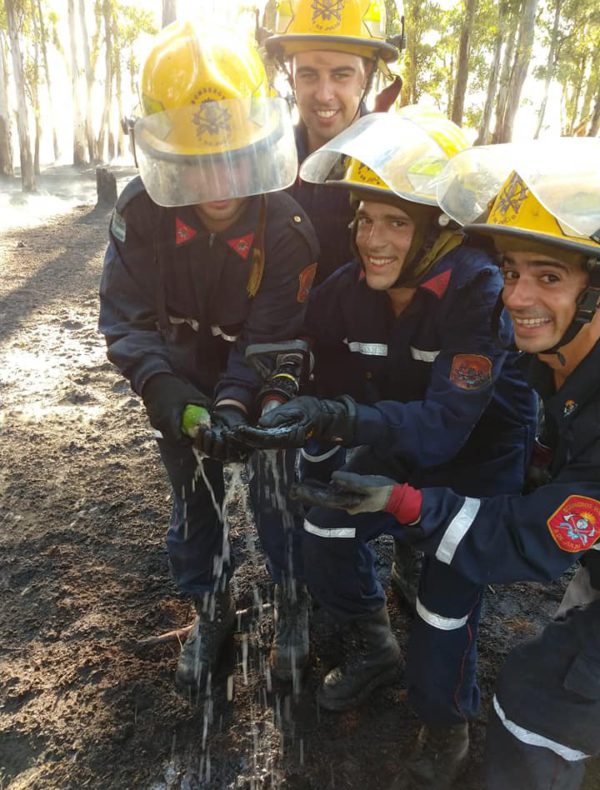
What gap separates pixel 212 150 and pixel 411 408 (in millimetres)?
1163

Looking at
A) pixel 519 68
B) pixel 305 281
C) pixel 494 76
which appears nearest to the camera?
pixel 305 281

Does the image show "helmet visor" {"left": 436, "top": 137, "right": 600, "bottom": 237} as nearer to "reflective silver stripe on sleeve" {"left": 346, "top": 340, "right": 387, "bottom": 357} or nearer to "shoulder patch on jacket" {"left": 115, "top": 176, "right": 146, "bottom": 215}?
"reflective silver stripe on sleeve" {"left": 346, "top": 340, "right": 387, "bottom": 357}

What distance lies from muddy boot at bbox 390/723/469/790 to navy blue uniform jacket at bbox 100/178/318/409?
1.45 m

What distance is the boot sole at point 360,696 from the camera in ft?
7.83

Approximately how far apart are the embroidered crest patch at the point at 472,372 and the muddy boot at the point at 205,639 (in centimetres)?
147

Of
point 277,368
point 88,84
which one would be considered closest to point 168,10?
point 277,368

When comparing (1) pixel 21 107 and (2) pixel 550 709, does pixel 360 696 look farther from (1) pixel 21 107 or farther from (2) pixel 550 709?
(1) pixel 21 107

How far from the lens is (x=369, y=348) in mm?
2455

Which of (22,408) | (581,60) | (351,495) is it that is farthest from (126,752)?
(581,60)

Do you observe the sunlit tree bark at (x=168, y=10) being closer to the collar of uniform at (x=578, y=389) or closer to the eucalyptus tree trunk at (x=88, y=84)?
the collar of uniform at (x=578, y=389)

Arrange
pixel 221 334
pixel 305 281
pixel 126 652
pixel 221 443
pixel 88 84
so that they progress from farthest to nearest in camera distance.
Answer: pixel 88 84
pixel 126 652
pixel 221 334
pixel 305 281
pixel 221 443

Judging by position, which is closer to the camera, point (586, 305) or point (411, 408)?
point (586, 305)

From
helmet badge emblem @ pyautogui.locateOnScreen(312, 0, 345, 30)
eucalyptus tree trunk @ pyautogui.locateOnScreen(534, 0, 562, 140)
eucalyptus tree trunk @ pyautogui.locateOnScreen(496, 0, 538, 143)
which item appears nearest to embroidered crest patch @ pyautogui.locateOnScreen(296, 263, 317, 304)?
helmet badge emblem @ pyautogui.locateOnScreen(312, 0, 345, 30)

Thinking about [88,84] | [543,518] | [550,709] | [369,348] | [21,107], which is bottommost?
[550,709]
